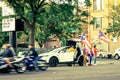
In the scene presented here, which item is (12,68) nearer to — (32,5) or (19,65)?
(19,65)

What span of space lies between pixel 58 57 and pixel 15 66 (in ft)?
29.0

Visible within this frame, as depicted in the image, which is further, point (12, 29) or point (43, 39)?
point (43, 39)

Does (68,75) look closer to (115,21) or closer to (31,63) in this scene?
(31,63)

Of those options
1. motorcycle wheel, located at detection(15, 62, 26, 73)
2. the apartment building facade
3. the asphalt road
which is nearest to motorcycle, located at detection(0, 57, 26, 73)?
motorcycle wheel, located at detection(15, 62, 26, 73)

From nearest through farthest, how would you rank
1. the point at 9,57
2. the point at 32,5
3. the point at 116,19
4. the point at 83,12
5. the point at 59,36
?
the point at 9,57 < the point at 32,5 < the point at 83,12 < the point at 59,36 < the point at 116,19

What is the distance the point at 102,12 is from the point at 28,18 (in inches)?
1568

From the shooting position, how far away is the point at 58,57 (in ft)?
110

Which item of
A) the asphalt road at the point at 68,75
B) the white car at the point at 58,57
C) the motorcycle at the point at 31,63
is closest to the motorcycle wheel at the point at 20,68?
the asphalt road at the point at 68,75

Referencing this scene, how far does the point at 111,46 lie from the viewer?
2928 inches

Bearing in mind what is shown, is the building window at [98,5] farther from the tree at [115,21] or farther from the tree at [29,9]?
the tree at [29,9]

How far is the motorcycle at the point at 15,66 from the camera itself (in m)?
24.8

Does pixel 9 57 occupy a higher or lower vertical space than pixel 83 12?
lower

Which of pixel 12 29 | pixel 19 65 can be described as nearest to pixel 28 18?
pixel 12 29

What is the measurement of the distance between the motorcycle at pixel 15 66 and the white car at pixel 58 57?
7509 millimetres
